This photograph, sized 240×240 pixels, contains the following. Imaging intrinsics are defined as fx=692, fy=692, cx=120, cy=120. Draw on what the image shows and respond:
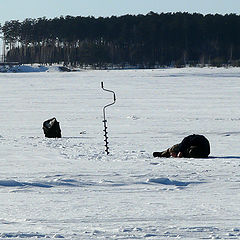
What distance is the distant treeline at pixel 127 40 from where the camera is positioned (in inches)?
4117

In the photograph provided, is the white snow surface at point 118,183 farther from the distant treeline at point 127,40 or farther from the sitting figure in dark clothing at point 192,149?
the distant treeline at point 127,40

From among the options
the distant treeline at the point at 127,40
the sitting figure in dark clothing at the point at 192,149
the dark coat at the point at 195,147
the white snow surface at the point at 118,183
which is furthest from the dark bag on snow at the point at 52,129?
the distant treeline at the point at 127,40

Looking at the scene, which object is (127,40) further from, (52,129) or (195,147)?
(195,147)

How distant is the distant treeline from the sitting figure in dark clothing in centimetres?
8537

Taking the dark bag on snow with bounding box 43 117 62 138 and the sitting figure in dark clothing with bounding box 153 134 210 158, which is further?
the dark bag on snow with bounding box 43 117 62 138

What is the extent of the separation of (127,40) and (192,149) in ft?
324

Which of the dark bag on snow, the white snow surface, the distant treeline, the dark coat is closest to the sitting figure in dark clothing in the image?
the dark coat

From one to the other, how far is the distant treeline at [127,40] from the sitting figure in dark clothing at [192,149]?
85.4 metres

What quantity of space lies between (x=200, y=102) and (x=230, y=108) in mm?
3311

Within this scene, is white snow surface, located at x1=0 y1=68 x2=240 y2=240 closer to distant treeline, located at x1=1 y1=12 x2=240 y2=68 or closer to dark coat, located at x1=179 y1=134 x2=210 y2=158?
dark coat, located at x1=179 y1=134 x2=210 y2=158

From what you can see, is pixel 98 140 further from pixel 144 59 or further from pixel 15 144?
pixel 144 59

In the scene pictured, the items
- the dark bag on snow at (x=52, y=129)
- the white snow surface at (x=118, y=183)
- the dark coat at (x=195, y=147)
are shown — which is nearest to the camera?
the white snow surface at (x=118, y=183)

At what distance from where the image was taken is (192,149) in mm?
12477

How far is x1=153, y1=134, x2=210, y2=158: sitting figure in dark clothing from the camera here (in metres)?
12.4
